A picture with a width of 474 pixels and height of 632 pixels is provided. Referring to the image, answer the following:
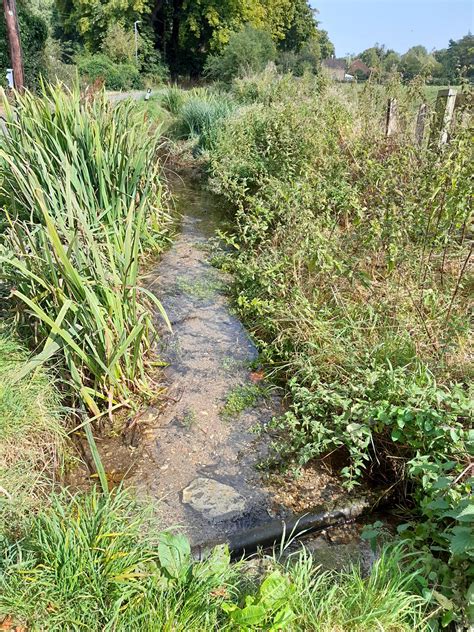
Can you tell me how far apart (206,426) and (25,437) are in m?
1.01

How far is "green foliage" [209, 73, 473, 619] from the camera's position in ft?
6.97

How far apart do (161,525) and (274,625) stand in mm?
873

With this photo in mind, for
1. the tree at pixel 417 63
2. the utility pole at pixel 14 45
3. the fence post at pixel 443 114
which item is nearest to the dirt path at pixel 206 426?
the fence post at pixel 443 114

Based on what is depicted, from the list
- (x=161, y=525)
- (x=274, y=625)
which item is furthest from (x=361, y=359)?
(x=274, y=625)

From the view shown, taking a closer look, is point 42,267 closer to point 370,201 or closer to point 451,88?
point 370,201

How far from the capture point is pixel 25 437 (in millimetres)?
2209

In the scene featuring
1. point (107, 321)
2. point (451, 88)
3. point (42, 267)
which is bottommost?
point (107, 321)

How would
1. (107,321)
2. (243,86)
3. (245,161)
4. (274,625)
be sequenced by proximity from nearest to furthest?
(274,625)
(107,321)
(245,161)
(243,86)

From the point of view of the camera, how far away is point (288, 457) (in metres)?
2.60

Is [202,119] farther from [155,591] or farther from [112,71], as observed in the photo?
[112,71]

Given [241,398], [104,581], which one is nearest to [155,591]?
[104,581]

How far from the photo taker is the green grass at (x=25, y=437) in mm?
1965

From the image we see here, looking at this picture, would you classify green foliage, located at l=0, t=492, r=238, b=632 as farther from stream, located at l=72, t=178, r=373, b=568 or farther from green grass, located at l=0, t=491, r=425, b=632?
stream, located at l=72, t=178, r=373, b=568

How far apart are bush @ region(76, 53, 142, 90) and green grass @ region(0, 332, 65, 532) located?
22476 millimetres
